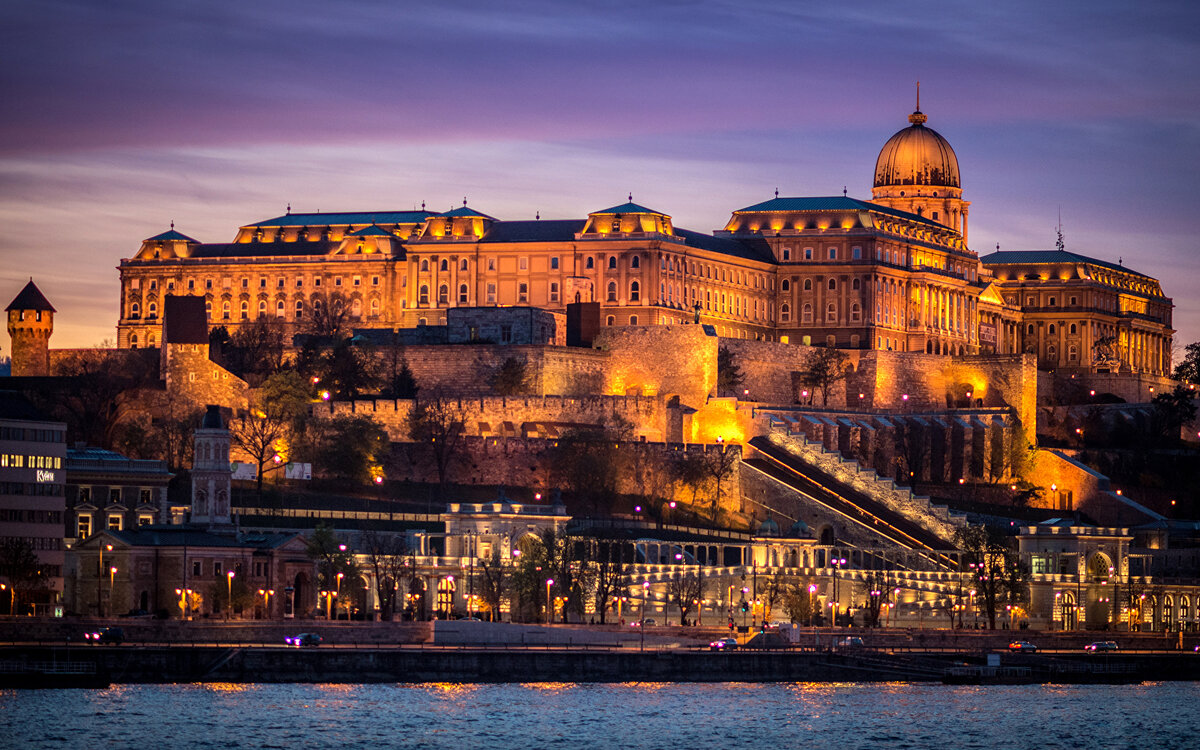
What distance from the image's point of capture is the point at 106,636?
11069 centimetres

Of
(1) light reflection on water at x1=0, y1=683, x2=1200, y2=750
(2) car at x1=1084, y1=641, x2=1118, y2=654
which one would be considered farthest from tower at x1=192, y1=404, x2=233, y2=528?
(2) car at x1=1084, y1=641, x2=1118, y2=654

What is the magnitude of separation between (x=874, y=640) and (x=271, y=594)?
27.1 metres

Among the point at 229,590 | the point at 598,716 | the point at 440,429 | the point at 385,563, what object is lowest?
the point at 598,716

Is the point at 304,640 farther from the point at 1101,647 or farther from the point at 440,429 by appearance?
the point at 440,429

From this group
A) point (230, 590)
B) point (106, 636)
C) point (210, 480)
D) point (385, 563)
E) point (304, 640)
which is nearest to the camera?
point (106, 636)

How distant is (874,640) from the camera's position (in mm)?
124750

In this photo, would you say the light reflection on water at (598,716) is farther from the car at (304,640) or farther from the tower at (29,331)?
the tower at (29,331)

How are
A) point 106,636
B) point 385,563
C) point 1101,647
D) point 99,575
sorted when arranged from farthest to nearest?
point 385,563 < point 1101,647 < point 99,575 < point 106,636

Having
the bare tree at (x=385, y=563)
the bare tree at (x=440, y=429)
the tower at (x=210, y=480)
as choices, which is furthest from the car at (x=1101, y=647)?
the tower at (x=210, y=480)

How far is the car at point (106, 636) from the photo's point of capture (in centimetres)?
11053

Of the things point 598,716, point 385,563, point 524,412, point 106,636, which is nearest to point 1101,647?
point 598,716

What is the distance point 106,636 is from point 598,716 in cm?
2009

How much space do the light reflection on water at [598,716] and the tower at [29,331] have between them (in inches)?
2980

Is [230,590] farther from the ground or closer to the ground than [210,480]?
closer to the ground
